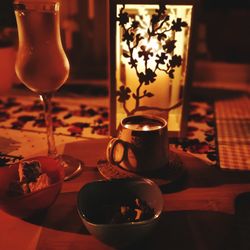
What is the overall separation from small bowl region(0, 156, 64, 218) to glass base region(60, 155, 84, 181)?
74 mm

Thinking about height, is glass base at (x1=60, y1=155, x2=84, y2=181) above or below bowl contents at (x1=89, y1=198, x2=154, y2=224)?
below

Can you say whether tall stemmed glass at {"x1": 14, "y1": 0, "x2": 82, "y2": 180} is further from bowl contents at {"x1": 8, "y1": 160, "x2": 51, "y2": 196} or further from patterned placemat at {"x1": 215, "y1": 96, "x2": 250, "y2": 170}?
patterned placemat at {"x1": 215, "y1": 96, "x2": 250, "y2": 170}

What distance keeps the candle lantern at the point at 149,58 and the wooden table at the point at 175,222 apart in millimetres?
231

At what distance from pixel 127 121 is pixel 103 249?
270 mm

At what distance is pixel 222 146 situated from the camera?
0.92 metres

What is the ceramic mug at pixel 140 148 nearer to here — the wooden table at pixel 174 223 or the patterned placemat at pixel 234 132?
the wooden table at pixel 174 223

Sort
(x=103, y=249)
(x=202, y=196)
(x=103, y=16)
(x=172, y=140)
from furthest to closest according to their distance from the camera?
(x=103, y=16), (x=172, y=140), (x=202, y=196), (x=103, y=249)

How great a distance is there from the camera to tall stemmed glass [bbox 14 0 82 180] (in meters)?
0.59

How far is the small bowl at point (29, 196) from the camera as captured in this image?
0.49 meters

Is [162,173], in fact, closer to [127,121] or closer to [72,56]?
[127,121]

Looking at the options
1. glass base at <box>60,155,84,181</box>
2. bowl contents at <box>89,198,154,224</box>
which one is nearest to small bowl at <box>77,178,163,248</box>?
bowl contents at <box>89,198,154,224</box>

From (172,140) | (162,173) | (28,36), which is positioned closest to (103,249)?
(162,173)

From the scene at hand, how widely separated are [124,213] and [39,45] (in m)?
0.34

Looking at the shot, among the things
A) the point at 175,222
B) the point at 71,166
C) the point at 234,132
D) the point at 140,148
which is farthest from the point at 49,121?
the point at 234,132
